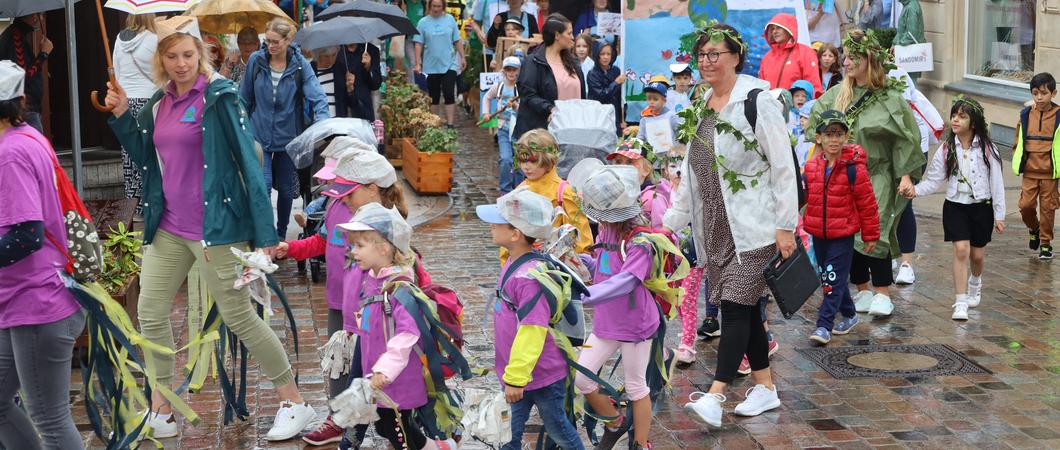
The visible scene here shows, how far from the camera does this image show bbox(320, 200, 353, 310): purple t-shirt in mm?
6404

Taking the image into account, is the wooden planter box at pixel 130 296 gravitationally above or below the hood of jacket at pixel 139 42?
below

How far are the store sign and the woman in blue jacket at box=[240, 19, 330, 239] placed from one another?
37.0ft

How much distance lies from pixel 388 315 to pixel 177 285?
1476 millimetres

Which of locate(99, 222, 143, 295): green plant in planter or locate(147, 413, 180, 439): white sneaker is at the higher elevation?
locate(99, 222, 143, 295): green plant in planter

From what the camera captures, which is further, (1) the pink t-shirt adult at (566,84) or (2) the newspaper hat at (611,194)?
(1) the pink t-shirt adult at (566,84)

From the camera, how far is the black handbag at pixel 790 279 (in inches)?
257

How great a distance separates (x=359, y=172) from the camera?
20.7ft

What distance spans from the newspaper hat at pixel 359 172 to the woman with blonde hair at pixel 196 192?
37 centimetres

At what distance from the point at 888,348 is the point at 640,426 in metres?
2.81

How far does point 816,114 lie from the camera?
9289 millimetres

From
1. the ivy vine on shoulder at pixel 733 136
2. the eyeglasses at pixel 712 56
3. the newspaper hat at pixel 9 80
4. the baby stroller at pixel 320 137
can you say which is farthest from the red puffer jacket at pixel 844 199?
the newspaper hat at pixel 9 80

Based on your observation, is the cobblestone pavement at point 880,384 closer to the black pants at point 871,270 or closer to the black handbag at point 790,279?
the black pants at point 871,270

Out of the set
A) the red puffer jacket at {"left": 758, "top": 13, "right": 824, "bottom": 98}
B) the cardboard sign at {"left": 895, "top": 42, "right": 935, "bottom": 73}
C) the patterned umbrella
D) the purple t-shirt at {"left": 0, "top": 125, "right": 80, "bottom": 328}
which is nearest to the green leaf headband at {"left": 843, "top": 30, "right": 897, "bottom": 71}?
the red puffer jacket at {"left": 758, "top": 13, "right": 824, "bottom": 98}

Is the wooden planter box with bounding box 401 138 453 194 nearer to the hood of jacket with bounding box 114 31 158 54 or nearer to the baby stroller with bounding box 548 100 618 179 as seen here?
the baby stroller with bounding box 548 100 618 179
